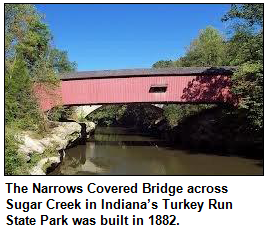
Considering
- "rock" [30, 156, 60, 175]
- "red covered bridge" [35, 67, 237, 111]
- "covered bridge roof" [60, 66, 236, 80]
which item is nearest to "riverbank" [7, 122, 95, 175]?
"rock" [30, 156, 60, 175]

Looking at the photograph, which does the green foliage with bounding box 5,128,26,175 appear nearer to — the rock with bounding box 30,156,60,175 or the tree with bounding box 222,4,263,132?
the rock with bounding box 30,156,60,175

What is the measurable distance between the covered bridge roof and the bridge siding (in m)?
0.29

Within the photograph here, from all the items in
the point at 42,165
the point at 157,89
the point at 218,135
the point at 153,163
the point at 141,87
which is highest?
the point at 141,87

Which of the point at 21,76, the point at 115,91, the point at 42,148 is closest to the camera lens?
the point at 42,148

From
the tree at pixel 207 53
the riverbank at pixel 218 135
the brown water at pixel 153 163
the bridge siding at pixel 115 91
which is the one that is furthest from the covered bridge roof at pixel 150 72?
the tree at pixel 207 53

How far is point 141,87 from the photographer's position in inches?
1001

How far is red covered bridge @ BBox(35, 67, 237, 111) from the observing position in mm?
24172

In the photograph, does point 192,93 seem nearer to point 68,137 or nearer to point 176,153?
point 176,153

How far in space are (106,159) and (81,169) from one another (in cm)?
348

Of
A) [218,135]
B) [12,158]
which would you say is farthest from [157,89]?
[12,158]

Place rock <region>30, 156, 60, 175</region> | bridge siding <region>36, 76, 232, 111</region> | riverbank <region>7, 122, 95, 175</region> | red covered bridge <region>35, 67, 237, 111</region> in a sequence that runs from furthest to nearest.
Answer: bridge siding <region>36, 76, 232, 111</region> < red covered bridge <region>35, 67, 237, 111</region> < riverbank <region>7, 122, 95, 175</region> < rock <region>30, 156, 60, 175</region>

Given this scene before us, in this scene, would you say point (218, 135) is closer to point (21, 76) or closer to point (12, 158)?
point (21, 76)

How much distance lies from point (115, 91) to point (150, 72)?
273cm

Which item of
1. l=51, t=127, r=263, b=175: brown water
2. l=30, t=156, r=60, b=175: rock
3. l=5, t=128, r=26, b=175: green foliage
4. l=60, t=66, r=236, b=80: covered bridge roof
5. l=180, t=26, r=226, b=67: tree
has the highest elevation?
l=180, t=26, r=226, b=67: tree
